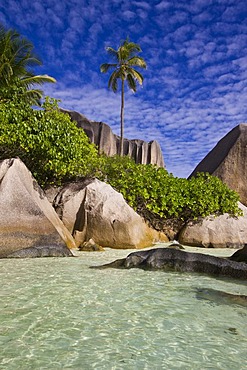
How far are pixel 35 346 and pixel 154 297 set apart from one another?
1.80m

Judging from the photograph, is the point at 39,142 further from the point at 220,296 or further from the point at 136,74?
the point at 136,74

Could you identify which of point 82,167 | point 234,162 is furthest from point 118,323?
point 234,162

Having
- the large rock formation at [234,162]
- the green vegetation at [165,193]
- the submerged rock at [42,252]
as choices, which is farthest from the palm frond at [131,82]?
the submerged rock at [42,252]

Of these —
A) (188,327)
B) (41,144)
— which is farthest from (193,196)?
(188,327)

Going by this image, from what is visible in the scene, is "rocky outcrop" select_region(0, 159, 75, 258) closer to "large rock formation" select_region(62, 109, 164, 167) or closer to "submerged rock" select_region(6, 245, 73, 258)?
"submerged rock" select_region(6, 245, 73, 258)

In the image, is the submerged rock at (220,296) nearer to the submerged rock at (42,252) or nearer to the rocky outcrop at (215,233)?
the submerged rock at (42,252)

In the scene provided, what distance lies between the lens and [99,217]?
966 centimetres

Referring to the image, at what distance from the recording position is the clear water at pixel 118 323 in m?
2.30

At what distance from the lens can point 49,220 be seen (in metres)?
7.75

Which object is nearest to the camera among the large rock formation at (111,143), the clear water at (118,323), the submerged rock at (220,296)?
the clear water at (118,323)

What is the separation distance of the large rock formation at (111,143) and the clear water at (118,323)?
18760 millimetres

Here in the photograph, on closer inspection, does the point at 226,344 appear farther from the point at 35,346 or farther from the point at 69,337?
the point at 35,346

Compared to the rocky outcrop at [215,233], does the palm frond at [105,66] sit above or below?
above

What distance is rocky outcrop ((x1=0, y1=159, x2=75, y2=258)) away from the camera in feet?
23.3
